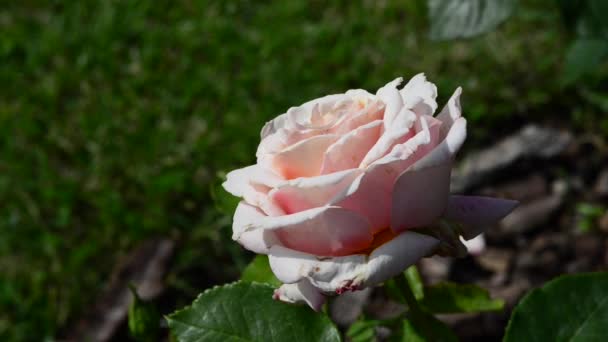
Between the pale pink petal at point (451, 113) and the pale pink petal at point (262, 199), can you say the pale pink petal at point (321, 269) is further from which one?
the pale pink petal at point (451, 113)

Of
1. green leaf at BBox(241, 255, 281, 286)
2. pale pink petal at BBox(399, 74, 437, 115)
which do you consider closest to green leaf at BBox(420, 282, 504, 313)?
green leaf at BBox(241, 255, 281, 286)

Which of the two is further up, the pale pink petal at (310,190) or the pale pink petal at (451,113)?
the pale pink petal at (310,190)

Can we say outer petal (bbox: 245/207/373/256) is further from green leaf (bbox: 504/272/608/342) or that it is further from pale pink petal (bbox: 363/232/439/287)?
green leaf (bbox: 504/272/608/342)

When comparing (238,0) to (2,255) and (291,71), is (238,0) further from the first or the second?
(2,255)

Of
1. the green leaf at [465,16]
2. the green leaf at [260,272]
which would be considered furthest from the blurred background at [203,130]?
the green leaf at [260,272]

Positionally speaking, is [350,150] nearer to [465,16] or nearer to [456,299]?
[456,299]

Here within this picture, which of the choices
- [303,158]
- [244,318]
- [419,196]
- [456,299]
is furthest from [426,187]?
[456,299]
